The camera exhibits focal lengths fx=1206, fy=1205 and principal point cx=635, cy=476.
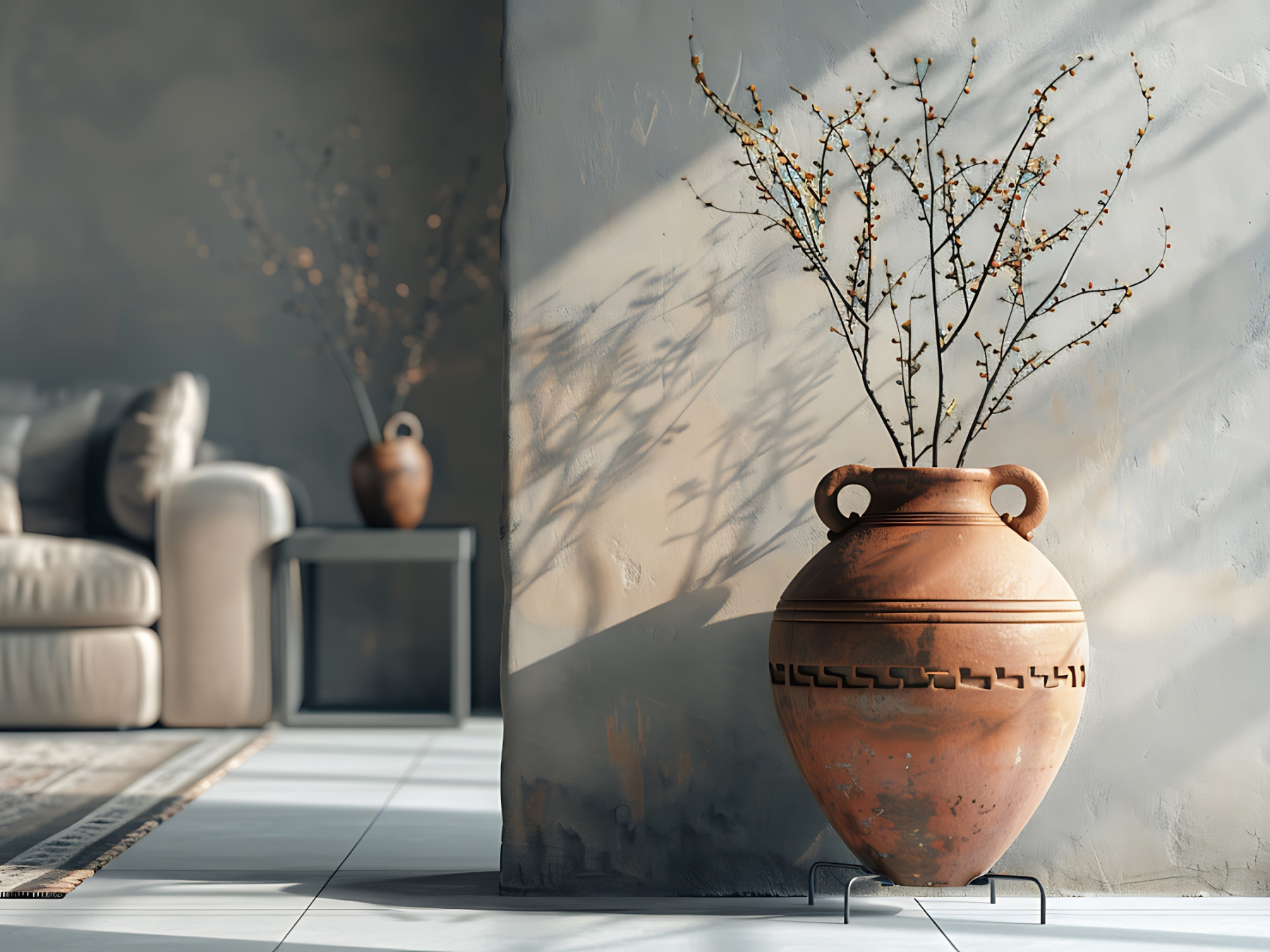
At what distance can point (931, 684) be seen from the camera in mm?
1554

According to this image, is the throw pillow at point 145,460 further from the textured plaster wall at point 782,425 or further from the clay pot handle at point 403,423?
the textured plaster wall at point 782,425

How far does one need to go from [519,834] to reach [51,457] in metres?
2.43

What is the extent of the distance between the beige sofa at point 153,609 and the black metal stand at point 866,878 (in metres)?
2.08

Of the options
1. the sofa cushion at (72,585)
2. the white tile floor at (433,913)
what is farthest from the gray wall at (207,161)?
the white tile floor at (433,913)

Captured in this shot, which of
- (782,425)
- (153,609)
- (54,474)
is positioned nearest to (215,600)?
(153,609)

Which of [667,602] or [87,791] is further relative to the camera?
[87,791]

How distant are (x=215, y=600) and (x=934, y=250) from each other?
2315 mm

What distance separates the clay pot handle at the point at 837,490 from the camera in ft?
5.54

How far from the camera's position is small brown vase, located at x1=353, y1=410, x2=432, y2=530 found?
3.54 meters

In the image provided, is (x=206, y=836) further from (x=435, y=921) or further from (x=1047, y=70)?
(x=1047, y=70)

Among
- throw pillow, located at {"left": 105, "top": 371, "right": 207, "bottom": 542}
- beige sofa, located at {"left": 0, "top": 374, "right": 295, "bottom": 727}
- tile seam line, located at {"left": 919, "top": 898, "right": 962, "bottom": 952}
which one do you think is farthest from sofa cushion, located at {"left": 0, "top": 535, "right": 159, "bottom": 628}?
tile seam line, located at {"left": 919, "top": 898, "right": 962, "bottom": 952}

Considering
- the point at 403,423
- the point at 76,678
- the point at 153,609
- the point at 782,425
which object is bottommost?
the point at 76,678

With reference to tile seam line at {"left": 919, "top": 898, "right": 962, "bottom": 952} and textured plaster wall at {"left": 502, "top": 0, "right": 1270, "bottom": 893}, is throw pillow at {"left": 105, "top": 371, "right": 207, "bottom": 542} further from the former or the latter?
tile seam line at {"left": 919, "top": 898, "right": 962, "bottom": 952}

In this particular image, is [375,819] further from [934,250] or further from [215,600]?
[934,250]
